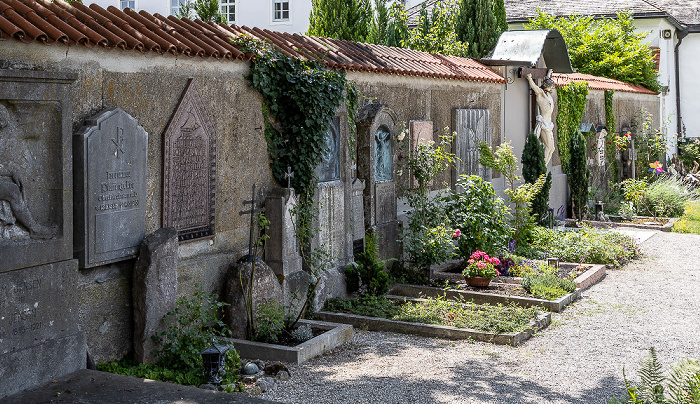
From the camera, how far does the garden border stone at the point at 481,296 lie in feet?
30.1

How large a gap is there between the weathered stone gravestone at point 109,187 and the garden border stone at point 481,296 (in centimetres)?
422


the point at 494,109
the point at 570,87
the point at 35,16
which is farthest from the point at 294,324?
the point at 570,87

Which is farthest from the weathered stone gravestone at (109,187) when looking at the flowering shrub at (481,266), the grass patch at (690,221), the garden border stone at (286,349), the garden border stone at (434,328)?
the grass patch at (690,221)

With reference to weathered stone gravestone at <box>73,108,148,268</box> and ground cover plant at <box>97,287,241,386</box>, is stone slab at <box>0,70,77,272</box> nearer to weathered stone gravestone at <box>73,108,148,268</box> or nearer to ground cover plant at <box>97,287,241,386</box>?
weathered stone gravestone at <box>73,108,148,268</box>

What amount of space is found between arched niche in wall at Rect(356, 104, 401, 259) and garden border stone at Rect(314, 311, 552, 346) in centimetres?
174

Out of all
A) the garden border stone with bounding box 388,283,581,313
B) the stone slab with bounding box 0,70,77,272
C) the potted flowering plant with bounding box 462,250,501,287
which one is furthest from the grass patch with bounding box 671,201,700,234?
the stone slab with bounding box 0,70,77,272

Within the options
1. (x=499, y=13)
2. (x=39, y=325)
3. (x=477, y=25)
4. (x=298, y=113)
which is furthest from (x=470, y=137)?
(x=499, y=13)

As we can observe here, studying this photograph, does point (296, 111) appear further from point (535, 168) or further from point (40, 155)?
point (535, 168)

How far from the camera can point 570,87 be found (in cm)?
1675

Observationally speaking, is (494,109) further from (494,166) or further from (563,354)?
(563,354)

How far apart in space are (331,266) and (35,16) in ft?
→ 14.8

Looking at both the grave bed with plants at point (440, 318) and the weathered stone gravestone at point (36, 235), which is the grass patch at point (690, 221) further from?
the weathered stone gravestone at point (36, 235)

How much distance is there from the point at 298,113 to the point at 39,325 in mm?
3695

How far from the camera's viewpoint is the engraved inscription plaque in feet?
22.0
